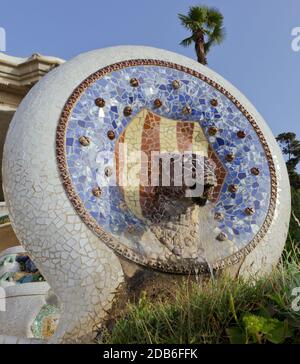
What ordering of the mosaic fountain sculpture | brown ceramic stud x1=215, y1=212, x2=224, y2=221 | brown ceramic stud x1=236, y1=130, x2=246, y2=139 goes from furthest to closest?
brown ceramic stud x1=236, y1=130, x2=246, y2=139, brown ceramic stud x1=215, y1=212, x2=224, y2=221, the mosaic fountain sculpture

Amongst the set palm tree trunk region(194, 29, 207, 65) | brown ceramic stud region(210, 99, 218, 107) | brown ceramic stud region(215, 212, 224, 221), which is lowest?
brown ceramic stud region(215, 212, 224, 221)

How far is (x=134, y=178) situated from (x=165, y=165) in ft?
0.98

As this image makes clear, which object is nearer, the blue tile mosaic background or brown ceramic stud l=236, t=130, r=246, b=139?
the blue tile mosaic background

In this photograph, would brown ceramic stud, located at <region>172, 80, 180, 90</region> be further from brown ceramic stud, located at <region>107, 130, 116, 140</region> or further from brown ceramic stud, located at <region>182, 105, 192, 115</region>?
brown ceramic stud, located at <region>107, 130, 116, 140</region>

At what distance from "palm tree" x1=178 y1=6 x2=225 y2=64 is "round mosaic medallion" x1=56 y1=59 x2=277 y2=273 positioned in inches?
506

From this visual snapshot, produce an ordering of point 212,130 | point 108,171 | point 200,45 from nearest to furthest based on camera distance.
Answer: point 108,171
point 212,130
point 200,45

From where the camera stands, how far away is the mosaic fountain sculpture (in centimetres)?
413

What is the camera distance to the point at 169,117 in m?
5.09

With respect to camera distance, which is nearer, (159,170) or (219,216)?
(159,170)

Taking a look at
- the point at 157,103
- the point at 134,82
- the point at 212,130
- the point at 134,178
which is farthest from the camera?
the point at 212,130

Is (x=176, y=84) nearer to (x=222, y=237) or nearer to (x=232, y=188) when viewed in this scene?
(x=232, y=188)

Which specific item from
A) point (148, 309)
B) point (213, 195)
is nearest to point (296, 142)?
point (213, 195)

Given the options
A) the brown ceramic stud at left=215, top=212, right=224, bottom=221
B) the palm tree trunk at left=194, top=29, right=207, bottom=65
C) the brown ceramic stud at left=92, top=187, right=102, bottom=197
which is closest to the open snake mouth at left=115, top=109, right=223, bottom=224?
the brown ceramic stud at left=215, top=212, right=224, bottom=221

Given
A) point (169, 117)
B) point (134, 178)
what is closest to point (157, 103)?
point (169, 117)
